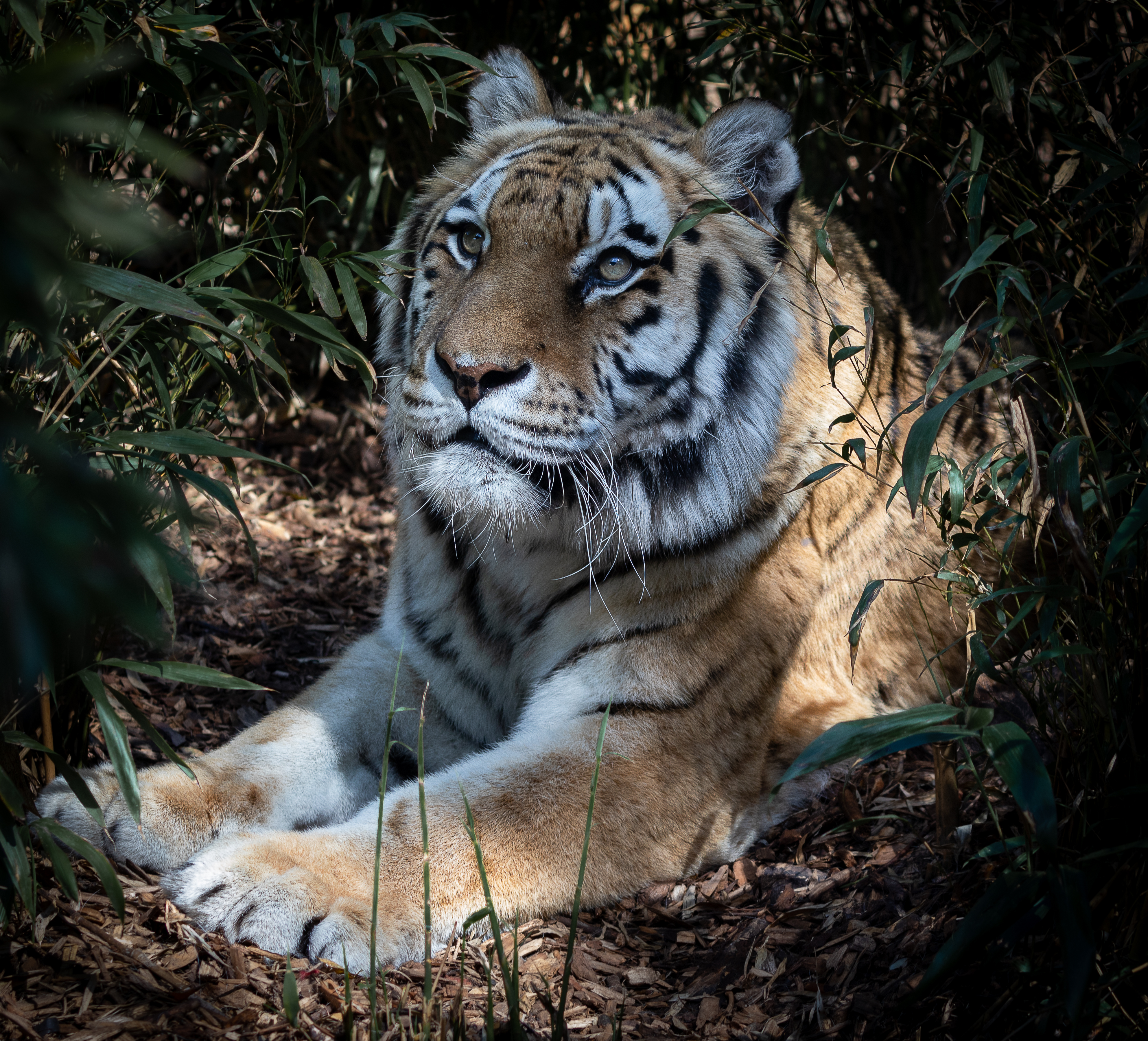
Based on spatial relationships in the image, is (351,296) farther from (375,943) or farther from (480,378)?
(375,943)

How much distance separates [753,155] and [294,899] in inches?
68.8

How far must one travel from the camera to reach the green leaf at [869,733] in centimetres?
122

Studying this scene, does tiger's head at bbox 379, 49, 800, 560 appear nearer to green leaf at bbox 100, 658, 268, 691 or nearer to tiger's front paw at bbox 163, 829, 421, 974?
green leaf at bbox 100, 658, 268, 691

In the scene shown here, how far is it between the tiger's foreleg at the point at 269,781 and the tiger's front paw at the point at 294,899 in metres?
0.11

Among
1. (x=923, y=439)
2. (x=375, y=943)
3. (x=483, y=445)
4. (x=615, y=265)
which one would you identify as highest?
(x=615, y=265)

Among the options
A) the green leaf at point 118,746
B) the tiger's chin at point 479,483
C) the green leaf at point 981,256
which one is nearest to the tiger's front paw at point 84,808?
the green leaf at point 118,746

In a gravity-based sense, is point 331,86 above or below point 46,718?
above

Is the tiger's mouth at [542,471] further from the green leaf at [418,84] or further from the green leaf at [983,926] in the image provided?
the green leaf at [983,926]

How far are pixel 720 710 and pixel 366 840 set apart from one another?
0.76m

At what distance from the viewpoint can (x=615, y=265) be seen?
2.05 m

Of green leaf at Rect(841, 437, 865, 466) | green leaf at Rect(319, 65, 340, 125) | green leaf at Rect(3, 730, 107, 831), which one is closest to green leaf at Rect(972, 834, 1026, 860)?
green leaf at Rect(841, 437, 865, 466)

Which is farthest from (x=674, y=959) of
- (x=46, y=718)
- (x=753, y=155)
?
(x=753, y=155)

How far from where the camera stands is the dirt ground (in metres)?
1.47

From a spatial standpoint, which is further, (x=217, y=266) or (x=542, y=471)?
(x=542, y=471)
